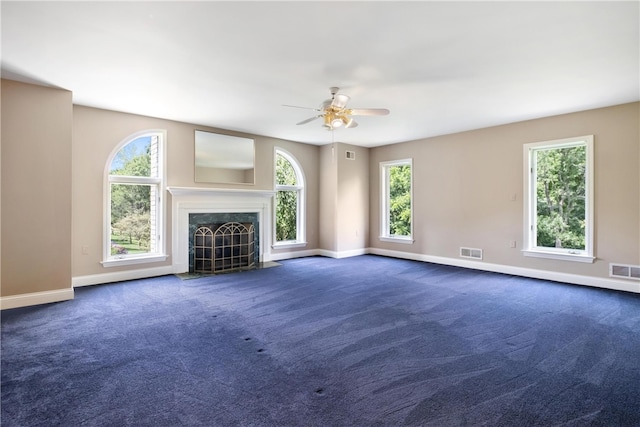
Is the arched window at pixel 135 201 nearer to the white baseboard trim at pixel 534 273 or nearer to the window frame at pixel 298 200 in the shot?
the window frame at pixel 298 200

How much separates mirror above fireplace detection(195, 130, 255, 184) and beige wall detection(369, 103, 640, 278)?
3.09 metres

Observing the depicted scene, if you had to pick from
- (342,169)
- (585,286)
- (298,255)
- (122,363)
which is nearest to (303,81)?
(122,363)

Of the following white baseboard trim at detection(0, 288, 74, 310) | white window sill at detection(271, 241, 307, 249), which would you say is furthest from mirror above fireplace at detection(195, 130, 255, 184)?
white baseboard trim at detection(0, 288, 74, 310)

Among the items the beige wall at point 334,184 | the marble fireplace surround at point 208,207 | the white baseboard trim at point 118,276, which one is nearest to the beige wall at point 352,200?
the beige wall at point 334,184

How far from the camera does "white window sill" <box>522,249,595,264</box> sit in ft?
15.8

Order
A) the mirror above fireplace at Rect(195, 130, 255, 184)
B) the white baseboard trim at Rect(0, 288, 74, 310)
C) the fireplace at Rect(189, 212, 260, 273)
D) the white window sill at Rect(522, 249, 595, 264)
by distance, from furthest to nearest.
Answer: the mirror above fireplace at Rect(195, 130, 255, 184), the fireplace at Rect(189, 212, 260, 273), the white window sill at Rect(522, 249, 595, 264), the white baseboard trim at Rect(0, 288, 74, 310)

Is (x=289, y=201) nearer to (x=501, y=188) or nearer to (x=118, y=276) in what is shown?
(x=118, y=276)

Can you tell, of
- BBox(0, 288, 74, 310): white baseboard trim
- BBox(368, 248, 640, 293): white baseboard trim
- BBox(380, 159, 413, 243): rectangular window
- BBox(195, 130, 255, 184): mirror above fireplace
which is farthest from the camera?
BBox(380, 159, 413, 243): rectangular window

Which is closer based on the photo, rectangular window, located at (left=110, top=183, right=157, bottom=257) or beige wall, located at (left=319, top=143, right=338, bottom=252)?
rectangular window, located at (left=110, top=183, right=157, bottom=257)

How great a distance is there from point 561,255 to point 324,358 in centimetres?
448

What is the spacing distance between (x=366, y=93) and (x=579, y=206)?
3.81m

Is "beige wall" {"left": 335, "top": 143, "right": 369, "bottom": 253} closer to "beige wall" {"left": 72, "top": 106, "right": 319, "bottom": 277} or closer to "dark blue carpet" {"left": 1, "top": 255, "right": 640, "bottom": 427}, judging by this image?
"dark blue carpet" {"left": 1, "top": 255, "right": 640, "bottom": 427}

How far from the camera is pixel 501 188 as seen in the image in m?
5.67

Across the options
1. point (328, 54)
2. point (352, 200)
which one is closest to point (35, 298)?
point (328, 54)
